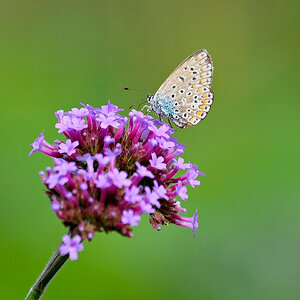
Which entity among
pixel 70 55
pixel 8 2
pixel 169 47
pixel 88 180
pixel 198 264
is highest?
pixel 169 47

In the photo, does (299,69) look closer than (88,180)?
No

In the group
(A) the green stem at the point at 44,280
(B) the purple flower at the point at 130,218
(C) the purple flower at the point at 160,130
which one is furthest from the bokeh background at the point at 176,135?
(B) the purple flower at the point at 130,218

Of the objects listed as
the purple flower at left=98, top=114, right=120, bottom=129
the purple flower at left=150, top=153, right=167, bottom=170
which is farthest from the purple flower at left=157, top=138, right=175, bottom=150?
the purple flower at left=98, top=114, right=120, bottom=129

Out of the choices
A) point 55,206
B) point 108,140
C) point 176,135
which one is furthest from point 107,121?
point 176,135

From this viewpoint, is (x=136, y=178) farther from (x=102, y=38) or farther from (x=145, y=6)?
(x=145, y=6)

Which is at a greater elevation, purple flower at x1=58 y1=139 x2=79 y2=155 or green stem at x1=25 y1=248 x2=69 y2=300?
purple flower at x1=58 y1=139 x2=79 y2=155

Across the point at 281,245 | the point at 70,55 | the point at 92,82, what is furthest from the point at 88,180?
the point at 70,55

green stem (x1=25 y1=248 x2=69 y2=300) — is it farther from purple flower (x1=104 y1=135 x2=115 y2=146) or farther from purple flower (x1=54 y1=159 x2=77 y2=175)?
purple flower (x1=104 y1=135 x2=115 y2=146)
